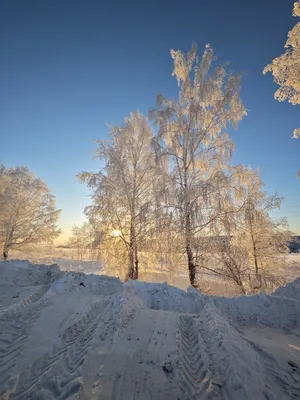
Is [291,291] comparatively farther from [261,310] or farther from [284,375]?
[284,375]

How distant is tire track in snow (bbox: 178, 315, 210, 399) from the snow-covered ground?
0.5 inches

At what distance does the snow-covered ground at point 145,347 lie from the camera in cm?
199

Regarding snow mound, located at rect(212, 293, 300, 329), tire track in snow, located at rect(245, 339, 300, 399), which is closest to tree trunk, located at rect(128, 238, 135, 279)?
snow mound, located at rect(212, 293, 300, 329)

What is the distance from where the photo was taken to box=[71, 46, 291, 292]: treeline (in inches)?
286

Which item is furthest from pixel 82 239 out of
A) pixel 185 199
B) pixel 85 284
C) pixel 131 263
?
pixel 185 199

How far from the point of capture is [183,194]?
291 inches

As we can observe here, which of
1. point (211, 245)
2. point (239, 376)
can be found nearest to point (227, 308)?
point (239, 376)

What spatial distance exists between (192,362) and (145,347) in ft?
2.16

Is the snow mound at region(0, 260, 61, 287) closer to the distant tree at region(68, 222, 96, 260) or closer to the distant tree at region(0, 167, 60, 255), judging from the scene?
the distant tree at region(68, 222, 96, 260)

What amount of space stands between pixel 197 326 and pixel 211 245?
14.1ft

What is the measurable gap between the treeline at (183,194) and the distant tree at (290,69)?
67.1 inches

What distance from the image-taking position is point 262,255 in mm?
11078

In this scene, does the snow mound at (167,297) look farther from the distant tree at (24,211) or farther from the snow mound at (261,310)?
the distant tree at (24,211)

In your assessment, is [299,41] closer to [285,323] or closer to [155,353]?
[285,323]
